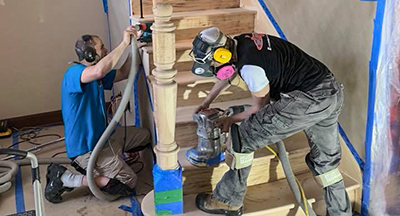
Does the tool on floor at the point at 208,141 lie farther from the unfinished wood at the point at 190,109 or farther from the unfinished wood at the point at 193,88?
the unfinished wood at the point at 193,88

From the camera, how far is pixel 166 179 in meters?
1.98

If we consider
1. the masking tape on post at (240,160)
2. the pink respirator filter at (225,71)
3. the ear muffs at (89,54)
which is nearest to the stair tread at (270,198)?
the masking tape on post at (240,160)

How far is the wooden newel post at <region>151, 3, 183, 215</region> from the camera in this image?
1.67m

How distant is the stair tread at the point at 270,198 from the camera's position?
2119 millimetres

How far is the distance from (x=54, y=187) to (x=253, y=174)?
3.86 ft

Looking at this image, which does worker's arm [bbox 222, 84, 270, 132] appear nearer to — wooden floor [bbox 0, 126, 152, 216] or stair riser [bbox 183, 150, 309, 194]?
stair riser [bbox 183, 150, 309, 194]

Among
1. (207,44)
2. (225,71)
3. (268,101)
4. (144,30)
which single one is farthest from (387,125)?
(144,30)

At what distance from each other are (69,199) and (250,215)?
3.82 feet

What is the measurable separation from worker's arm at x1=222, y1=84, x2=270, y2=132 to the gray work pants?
0.02 metres

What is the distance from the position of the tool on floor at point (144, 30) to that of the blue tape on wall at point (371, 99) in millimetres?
1218

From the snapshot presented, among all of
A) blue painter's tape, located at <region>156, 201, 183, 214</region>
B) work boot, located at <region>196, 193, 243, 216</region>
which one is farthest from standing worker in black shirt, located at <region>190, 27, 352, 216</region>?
blue painter's tape, located at <region>156, 201, 183, 214</region>

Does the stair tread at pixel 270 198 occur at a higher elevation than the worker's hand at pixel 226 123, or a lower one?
lower

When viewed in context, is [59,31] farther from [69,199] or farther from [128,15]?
[69,199]

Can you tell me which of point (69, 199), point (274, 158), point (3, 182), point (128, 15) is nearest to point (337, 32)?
point (274, 158)
